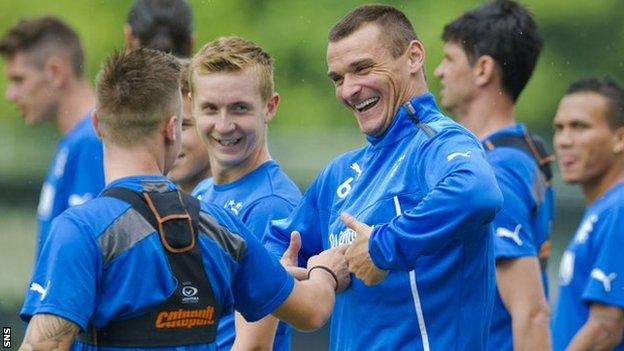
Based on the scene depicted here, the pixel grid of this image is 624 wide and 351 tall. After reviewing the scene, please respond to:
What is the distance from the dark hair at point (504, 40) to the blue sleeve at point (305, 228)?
2.33m

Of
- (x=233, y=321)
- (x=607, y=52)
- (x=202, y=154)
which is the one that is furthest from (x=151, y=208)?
(x=607, y=52)

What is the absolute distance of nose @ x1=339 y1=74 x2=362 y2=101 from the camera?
17.0 ft

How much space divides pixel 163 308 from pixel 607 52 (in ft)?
43.8

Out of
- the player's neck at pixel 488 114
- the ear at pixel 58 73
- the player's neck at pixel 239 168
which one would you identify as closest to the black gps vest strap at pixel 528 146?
the player's neck at pixel 488 114

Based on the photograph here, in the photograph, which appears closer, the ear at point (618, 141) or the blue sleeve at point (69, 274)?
the blue sleeve at point (69, 274)

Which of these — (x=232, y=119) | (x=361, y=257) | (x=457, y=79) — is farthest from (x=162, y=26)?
(x=361, y=257)

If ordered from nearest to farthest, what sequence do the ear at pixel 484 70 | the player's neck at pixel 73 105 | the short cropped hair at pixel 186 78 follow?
the short cropped hair at pixel 186 78 → the ear at pixel 484 70 → the player's neck at pixel 73 105

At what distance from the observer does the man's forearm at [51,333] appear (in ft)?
13.8

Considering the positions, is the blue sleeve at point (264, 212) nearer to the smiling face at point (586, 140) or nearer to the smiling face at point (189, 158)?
the smiling face at point (189, 158)

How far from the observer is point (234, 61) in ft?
19.6

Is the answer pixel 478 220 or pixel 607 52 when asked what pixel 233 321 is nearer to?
pixel 478 220

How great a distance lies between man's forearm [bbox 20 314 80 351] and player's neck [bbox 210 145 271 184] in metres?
1.89

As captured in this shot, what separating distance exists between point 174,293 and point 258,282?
1.23 feet

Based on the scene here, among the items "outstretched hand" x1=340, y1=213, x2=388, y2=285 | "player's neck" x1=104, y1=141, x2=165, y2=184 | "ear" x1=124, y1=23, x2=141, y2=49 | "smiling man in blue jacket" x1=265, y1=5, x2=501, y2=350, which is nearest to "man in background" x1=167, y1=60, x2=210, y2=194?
"smiling man in blue jacket" x1=265, y1=5, x2=501, y2=350
